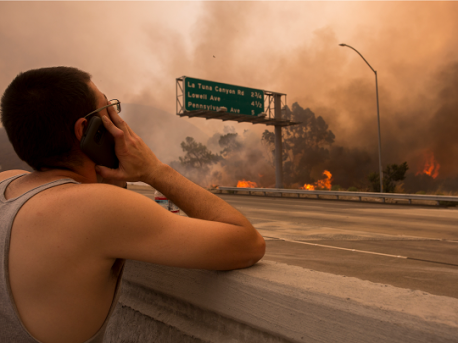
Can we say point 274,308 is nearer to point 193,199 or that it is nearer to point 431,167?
point 193,199

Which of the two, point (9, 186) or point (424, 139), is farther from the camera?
point (424, 139)

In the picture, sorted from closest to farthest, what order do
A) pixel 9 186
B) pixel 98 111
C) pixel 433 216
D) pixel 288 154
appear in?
pixel 9 186 → pixel 98 111 → pixel 433 216 → pixel 288 154

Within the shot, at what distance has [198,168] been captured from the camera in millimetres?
70375

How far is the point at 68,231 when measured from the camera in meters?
1.22

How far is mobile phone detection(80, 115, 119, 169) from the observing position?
146 cm

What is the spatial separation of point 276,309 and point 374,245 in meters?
7.81

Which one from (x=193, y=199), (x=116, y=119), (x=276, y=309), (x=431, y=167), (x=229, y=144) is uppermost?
(x=229, y=144)

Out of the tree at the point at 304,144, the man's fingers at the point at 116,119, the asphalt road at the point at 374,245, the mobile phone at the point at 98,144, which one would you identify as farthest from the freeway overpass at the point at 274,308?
the tree at the point at 304,144

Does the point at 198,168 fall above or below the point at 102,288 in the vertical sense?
above

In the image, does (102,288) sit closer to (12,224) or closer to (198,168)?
(12,224)

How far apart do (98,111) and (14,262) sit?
0.66 metres

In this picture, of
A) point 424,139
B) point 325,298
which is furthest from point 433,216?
point 424,139

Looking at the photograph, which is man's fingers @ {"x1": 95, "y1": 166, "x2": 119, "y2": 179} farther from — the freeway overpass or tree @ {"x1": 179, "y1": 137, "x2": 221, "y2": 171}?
tree @ {"x1": 179, "y1": 137, "x2": 221, "y2": 171}

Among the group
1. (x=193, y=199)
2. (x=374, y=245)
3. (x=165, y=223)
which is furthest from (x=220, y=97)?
(x=165, y=223)
